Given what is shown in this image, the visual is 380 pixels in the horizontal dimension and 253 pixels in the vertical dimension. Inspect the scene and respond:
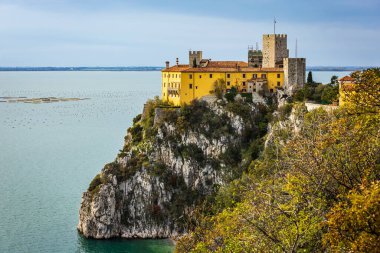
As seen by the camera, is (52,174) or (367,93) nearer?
(367,93)

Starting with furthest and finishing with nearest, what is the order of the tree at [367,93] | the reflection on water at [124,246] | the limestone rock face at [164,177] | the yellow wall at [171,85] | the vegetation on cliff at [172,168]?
1. the yellow wall at [171,85]
2. the vegetation on cliff at [172,168]
3. the limestone rock face at [164,177]
4. the reflection on water at [124,246]
5. the tree at [367,93]

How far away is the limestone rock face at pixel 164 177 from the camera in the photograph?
2045 inches

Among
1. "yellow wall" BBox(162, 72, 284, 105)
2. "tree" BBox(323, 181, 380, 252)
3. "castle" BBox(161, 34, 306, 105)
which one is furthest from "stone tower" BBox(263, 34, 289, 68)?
"tree" BBox(323, 181, 380, 252)

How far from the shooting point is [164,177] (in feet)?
177

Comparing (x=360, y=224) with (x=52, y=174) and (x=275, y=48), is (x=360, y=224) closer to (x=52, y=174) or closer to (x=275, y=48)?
(x=275, y=48)

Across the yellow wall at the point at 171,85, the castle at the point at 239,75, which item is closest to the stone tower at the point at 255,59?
the castle at the point at 239,75

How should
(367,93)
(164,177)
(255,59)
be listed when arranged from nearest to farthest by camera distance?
(367,93), (164,177), (255,59)

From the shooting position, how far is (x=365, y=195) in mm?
14211

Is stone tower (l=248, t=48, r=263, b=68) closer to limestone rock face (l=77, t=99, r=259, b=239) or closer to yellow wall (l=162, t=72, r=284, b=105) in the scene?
yellow wall (l=162, t=72, r=284, b=105)

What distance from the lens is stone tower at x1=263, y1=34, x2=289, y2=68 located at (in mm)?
61469

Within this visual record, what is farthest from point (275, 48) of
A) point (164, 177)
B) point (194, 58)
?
point (164, 177)

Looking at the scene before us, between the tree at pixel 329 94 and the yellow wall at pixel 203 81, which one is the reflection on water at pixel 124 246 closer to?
the yellow wall at pixel 203 81

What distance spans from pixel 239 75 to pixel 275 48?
16.4ft

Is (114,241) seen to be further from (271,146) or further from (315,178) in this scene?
(315,178)
